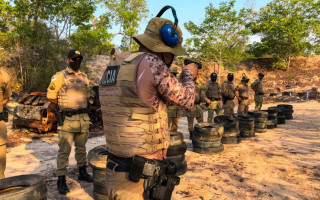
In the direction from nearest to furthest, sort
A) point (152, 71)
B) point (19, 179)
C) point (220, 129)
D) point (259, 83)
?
point (152, 71)
point (19, 179)
point (220, 129)
point (259, 83)

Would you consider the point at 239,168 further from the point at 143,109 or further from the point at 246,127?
the point at 143,109

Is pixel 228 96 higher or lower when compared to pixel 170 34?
lower

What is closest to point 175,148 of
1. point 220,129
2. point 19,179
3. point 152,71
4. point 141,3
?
point 220,129

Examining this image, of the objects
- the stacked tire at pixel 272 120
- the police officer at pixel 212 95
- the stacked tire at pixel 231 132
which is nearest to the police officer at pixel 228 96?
the police officer at pixel 212 95

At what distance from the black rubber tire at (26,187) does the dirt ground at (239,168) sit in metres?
1.43

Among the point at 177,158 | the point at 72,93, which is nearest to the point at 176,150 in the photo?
the point at 177,158

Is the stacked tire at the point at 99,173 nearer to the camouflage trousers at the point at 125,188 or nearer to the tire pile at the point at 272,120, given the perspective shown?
the camouflage trousers at the point at 125,188

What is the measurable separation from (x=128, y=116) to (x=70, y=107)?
2.81 m

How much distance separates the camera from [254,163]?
210 inches

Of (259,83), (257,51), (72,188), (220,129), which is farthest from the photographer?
(257,51)

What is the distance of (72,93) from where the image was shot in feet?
13.7

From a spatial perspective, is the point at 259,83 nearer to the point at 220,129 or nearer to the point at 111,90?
the point at 220,129

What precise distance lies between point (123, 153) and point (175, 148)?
9.78 ft

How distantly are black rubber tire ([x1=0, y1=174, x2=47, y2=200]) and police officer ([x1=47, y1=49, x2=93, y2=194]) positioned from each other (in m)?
1.42
